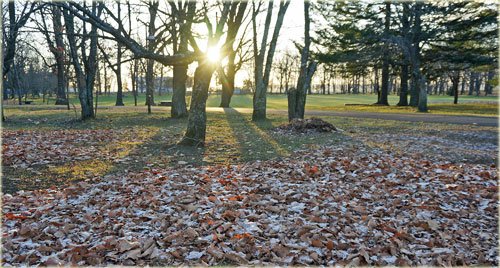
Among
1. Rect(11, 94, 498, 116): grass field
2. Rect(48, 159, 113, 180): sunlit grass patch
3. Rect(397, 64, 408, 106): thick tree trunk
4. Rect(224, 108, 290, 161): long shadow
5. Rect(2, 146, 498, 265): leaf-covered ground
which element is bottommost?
Rect(2, 146, 498, 265): leaf-covered ground

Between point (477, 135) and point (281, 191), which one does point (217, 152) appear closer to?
point (281, 191)

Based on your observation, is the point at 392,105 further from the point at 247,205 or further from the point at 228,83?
the point at 247,205

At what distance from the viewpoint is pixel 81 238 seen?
3828 mm

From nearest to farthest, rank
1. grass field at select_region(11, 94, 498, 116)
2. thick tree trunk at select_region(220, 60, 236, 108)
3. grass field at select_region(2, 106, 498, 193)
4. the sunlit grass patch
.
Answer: the sunlit grass patch, grass field at select_region(2, 106, 498, 193), grass field at select_region(11, 94, 498, 116), thick tree trunk at select_region(220, 60, 236, 108)

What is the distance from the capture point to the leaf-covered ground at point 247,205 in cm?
357

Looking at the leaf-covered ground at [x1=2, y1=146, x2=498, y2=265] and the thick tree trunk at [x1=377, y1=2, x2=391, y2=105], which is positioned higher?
the thick tree trunk at [x1=377, y1=2, x2=391, y2=105]

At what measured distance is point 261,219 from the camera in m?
4.34

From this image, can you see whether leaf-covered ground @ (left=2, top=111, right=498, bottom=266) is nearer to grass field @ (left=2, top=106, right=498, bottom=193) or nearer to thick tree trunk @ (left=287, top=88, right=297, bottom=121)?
grass field @ (left=2, top=106, right=498, bottom=193)

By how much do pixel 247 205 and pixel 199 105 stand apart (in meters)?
4.58

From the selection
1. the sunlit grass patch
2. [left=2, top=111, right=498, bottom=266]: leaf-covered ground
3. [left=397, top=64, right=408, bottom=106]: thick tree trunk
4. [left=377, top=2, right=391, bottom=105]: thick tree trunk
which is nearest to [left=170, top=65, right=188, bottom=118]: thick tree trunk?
[left=2, top=111, right=498, bottom=266]: leaf-covered ground

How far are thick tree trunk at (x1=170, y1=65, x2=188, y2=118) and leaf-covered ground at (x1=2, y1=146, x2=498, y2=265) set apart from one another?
10.5 m

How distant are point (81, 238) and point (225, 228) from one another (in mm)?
1630

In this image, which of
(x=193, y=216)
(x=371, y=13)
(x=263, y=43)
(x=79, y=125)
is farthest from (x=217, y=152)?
(x=371, y=13)

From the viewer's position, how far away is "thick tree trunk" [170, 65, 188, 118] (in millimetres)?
16531
